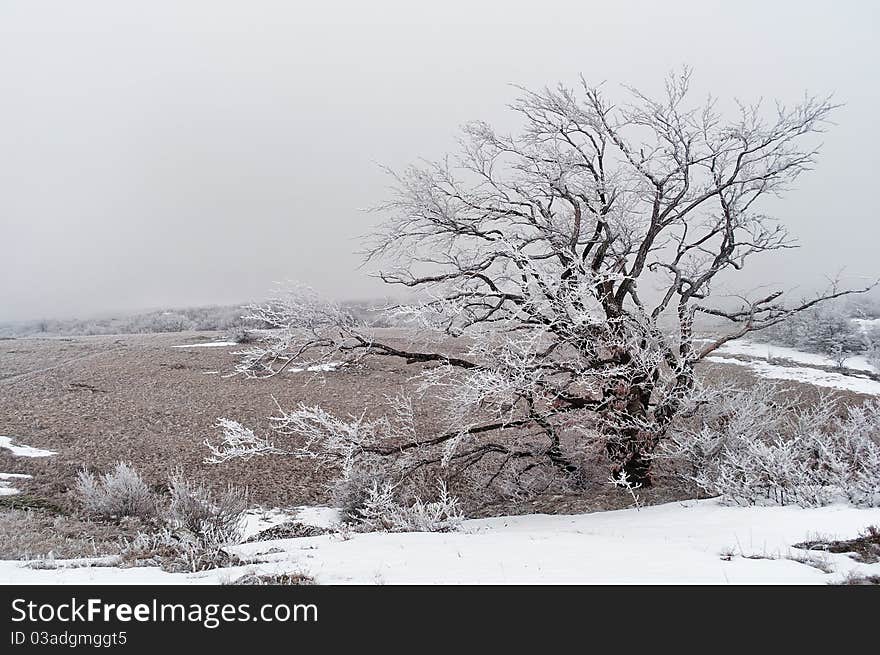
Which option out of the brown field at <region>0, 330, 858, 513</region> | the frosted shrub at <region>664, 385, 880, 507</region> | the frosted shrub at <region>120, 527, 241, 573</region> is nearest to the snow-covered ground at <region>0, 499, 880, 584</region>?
the frosted shrub at <region>120, 527, 241, 573</region>

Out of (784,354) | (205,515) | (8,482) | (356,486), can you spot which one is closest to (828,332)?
(784,354)

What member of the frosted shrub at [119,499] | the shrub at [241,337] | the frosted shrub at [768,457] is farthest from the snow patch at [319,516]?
the shrub at [241,337]

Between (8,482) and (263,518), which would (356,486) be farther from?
(8,482)

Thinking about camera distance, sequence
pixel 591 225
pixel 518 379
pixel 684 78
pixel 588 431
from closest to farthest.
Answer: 1. pixel 518 379
2. pixel 588 431
3. pixel 684 78
4. pixel 591 225

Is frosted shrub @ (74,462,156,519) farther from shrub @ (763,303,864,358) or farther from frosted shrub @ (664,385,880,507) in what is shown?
shrub @ (763,303,864,358)

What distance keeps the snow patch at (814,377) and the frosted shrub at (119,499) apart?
1116 inches

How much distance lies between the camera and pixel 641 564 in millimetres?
5211

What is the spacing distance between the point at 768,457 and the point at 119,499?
439 inches

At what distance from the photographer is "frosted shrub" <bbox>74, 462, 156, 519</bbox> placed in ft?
34.4
